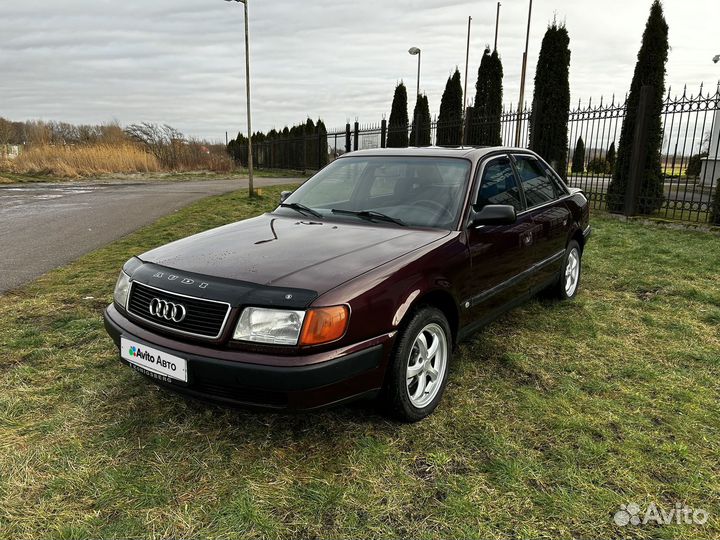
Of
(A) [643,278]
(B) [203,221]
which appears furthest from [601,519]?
(B) [203,221]

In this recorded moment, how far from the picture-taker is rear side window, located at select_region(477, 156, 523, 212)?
3.54 metres

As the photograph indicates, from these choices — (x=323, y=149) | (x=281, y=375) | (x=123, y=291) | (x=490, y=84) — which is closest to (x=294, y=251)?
(x=281, y=375)

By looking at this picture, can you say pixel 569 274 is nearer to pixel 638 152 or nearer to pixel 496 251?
pixel 496 251

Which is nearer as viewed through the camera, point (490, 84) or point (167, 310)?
point (167, 310)

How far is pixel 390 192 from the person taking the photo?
3.56 meters

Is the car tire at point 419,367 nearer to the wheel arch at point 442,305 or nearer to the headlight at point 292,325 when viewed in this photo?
the wheel arch at point 442,305

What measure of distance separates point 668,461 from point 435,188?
2066mm

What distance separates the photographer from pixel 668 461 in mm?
2451

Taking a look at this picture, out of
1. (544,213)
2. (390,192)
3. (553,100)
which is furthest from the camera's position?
(553,100)

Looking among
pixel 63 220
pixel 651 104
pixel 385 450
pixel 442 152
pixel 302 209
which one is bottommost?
pixel 385 450

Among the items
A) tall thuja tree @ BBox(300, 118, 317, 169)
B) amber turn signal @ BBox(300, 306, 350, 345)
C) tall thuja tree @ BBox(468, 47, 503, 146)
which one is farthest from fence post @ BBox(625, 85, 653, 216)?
tall thuja tree @ BBox(300, 118, 317, 169)

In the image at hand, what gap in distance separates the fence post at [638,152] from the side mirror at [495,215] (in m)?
8.48

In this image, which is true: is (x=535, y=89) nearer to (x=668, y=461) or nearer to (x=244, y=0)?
(x=244, y=0)

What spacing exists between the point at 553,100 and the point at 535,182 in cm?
953
